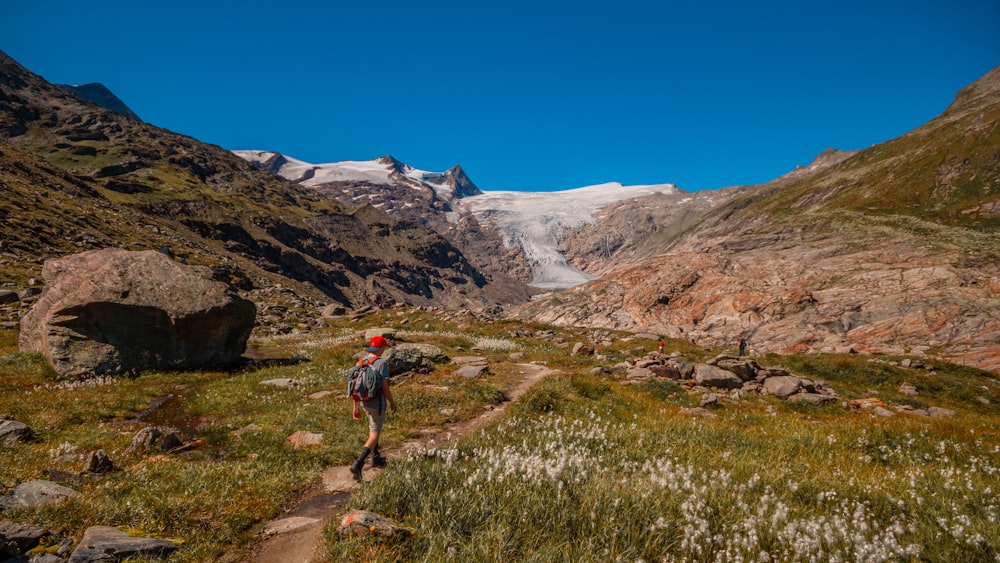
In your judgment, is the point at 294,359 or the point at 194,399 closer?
the point at 194,399

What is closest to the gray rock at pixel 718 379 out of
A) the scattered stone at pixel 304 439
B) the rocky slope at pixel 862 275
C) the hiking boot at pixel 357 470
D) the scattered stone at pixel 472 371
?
the scattered stone at pixel 472 371

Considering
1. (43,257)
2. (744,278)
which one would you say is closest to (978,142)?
(744,278)

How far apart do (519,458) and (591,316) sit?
2922 inches

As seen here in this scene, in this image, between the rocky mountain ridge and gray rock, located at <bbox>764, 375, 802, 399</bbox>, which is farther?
the rocky mountain ridge

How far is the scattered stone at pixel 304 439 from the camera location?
35.2ft

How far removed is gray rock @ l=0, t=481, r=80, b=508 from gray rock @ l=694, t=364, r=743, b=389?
2020cm

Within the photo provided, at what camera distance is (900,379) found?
926 inches

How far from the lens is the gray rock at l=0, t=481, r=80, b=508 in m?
6.02

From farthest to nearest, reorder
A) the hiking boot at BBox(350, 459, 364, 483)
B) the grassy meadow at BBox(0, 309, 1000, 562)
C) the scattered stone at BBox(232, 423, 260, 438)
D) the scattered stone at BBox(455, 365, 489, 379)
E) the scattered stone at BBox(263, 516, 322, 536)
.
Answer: the scattered stone at BBox(455, 365, 489, 379) < the scattered stone at BBox(232, 423, 260, 438) < the hiking boot at BBox(350, 459, 364, 483) < the scattered stone at BBox(263, 516, 322, 536) < the grassy meadow at BBox(0, 309, 1000, 562)

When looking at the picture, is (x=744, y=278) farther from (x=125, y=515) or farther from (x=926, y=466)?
(x=125, y=515)

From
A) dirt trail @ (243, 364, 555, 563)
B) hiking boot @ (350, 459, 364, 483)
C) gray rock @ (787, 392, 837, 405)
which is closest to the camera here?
dirt trail @ (243, 364, 555, 563)

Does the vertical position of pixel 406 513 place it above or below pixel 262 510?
above

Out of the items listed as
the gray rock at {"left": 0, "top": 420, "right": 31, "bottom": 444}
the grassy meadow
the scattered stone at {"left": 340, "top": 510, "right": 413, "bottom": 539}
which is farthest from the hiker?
the gray rock at {"left": 0, "top": 420, "right": 31, "bottom": 444}

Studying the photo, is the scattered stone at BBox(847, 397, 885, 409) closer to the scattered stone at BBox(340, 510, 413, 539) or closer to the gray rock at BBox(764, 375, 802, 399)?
the gray rock at BBox(764, 375, 802, 399)
